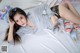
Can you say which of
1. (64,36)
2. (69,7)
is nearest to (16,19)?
(64,36)

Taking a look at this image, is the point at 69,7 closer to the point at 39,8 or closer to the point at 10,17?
the point at 39,8

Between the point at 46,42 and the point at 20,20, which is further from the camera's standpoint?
the point at 20,20

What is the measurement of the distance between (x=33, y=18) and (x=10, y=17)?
0.67 ft

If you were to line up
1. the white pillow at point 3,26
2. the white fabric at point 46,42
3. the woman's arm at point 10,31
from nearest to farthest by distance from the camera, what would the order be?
1. the white fabric at point 46,42
2. the woman's arm at point 10,31
3. the white pillow at point 3,26

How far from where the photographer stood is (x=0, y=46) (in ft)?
4.43

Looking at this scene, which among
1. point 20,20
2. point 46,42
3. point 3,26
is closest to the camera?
point 46,42

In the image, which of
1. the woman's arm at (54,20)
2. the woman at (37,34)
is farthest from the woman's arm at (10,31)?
the woman's arm at (54,20)

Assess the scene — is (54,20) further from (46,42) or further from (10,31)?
(10,31)

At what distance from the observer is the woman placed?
129 centimetres

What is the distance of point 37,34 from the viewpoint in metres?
1.41

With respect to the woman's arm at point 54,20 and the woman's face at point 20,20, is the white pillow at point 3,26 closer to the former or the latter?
the woman's face at point 20,20

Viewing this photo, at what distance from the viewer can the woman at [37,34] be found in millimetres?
1292

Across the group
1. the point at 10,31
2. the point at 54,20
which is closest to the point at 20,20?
the point at 10,31

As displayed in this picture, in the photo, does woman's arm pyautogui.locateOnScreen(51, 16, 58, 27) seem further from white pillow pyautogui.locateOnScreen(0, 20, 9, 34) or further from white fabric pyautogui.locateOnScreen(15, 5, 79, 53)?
white pillow pyautogui.locateOnScreen(0, 20, 9, 34)
